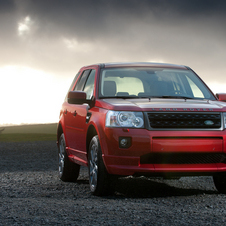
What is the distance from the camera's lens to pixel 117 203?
6016 millimetres

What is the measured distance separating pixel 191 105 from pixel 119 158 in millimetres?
1255

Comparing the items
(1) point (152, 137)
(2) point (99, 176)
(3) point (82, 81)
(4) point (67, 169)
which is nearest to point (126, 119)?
(1) point (152, 137)

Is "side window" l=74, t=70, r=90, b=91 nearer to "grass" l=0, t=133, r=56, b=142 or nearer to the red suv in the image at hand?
the red suv

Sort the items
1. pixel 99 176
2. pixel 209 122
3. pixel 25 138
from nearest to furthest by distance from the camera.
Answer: pixel 209 122 → pixel 99 176 → pixel 25 138

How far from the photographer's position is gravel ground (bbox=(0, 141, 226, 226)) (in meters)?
4.99

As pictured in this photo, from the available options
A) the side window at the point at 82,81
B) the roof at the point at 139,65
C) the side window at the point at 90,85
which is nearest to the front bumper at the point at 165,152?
the side window at the point at 90,85

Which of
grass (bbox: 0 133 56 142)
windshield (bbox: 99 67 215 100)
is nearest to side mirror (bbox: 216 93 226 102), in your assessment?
windshield (bbox: 99 67 215 100)

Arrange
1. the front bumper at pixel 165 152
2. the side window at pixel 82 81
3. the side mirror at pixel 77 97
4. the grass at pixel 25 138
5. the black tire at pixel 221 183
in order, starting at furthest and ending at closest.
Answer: the grass at pixel 25 138
the side window at pixel 82 81
the side mirror at pixel 77 97
the black tire at pixel 221 183
the front bumper at pixel 165 152

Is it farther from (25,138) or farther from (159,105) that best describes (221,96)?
(25,138)

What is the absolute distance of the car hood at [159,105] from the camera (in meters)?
6.21

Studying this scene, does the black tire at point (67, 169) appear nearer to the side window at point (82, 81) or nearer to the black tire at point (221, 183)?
the side window at point (82, 81)

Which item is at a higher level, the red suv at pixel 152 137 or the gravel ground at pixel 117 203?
the red suv at pixel 152 137

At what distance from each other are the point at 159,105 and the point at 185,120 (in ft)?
1.34

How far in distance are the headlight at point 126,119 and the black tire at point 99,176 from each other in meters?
0.50
